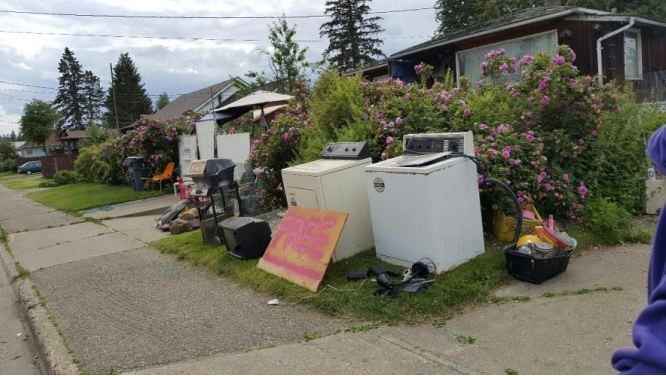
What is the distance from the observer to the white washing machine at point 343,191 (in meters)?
5.56

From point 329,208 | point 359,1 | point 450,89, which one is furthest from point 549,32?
point 359,1

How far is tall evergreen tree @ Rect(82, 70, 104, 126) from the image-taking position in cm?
8231

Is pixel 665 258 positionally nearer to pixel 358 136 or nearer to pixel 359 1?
pixel 358 136

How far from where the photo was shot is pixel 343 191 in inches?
223

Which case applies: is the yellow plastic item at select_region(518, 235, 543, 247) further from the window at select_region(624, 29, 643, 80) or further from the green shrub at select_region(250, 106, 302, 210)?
the window at select_region(624, 29, 643, 80)

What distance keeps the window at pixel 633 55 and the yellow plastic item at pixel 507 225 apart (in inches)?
431

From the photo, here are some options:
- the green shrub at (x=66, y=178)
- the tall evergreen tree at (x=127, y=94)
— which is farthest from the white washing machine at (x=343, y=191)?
the tall evergreen tree at (x=127, y=94)

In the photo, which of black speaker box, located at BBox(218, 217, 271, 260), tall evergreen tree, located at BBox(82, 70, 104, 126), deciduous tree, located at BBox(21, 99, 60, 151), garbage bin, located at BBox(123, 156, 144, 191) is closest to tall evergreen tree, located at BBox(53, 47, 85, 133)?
tall evergreen tree, located at BBox(82, 70, 104, 126)

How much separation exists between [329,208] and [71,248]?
545cm

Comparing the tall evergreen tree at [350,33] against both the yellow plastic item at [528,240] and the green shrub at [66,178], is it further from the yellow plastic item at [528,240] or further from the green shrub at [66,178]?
the yellow plastic item at [528,240]

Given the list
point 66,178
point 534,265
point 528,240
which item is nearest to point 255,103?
point 528,240

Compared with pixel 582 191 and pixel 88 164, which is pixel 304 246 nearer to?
pixel 582 191

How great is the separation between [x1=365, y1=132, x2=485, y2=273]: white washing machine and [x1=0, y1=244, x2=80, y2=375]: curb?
2.96m

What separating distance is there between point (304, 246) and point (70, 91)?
283 feet
